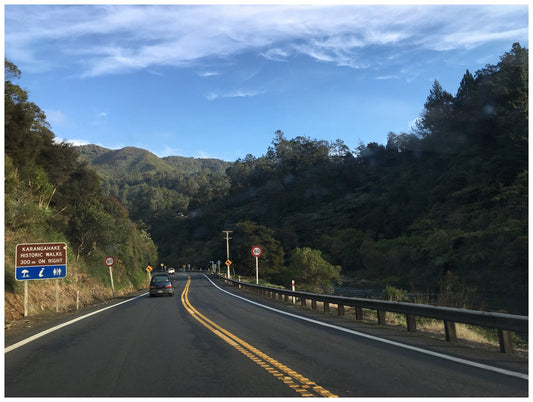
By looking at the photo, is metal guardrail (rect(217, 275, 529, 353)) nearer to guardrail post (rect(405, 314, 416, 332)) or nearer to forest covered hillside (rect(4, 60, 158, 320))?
guardrail post (rect(405, 314, 416, 332))

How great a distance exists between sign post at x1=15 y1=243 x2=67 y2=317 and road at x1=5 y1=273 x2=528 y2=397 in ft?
19.9

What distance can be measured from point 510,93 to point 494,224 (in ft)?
89.5

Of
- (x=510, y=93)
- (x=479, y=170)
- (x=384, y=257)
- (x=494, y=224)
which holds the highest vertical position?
(x=510, y=93)

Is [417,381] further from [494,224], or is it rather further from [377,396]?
[494,224]

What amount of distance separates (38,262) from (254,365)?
1277 centimetres

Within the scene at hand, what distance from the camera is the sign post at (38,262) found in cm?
1591

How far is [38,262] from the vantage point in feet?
54.1

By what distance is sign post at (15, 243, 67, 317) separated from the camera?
15914mm

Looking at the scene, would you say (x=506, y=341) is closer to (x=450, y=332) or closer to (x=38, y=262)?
(x=450, y=332)

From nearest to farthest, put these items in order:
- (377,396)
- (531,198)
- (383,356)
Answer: (377,396)
(383,356)
(531,198)

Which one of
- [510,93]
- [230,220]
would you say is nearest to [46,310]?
[510,93]

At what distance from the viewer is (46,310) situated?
20.5m

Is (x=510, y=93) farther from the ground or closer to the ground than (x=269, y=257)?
farther from the ground

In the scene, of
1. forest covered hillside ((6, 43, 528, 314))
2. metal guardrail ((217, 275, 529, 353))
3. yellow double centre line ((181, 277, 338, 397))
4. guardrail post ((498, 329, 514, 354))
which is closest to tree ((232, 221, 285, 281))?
forest covered hillside ((6, 43, 528, 314))
